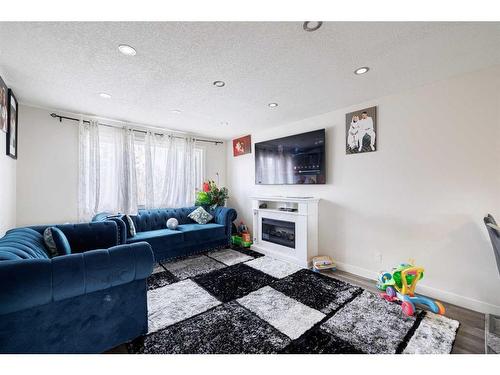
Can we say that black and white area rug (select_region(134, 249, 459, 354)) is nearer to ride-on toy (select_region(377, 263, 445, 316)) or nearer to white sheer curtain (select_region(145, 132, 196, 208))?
ride-on toy (select_region(377, 263, 445, 316))

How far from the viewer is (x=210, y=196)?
4.46 metres

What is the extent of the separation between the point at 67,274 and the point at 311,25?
2.32 metres

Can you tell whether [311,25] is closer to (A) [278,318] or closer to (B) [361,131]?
(B) [361,131]

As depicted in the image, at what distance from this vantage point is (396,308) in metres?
2.04

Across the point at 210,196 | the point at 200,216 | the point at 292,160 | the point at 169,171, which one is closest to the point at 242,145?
the point at 210,196

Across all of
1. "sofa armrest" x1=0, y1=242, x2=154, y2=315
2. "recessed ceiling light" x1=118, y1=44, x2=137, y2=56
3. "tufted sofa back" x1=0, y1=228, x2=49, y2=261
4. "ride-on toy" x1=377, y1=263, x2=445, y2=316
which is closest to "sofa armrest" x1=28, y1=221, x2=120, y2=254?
"tufted sofa back" x1=0, y1=228, x2=49, y2=261

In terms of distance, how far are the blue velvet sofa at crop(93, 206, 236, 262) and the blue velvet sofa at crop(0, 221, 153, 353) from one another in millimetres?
1548

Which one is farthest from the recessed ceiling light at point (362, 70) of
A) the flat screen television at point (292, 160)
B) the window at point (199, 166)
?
the window at point (199, 166)

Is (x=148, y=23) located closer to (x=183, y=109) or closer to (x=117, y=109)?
(x=183, y=109)

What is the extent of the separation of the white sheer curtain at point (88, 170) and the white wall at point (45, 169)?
0.29ft

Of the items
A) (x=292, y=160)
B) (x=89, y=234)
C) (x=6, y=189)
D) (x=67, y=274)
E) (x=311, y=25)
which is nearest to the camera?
(x=67, y=274)

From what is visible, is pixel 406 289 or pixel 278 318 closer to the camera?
pixel 278 318

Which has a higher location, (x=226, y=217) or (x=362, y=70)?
(x=362, y=70)

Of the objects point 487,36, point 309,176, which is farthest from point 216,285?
point 487,36
